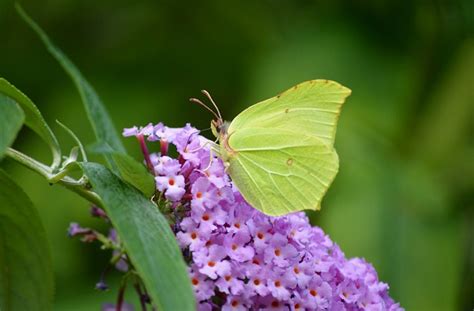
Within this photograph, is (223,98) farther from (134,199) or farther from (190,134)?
(134,199)

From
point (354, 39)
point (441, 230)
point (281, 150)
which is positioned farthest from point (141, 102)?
point (281, 150)

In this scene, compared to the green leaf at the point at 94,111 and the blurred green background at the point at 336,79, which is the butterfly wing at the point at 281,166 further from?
the blurred green background at the point at 336,79

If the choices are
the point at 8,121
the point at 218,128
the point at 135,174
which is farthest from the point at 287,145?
the point at 8,121

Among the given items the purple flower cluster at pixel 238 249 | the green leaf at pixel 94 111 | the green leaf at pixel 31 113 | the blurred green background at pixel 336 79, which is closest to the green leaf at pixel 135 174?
the purple flower cluster at pixel 238 249

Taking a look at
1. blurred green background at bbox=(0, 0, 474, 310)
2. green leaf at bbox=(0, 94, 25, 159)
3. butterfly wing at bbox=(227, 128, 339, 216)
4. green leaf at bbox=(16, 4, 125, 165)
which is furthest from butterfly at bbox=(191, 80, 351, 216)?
blurred green background at bbox=(0, 0, 474, 310)

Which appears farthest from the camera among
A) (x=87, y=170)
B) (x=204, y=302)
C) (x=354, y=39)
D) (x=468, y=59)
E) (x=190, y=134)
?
(x=354, y=39)
